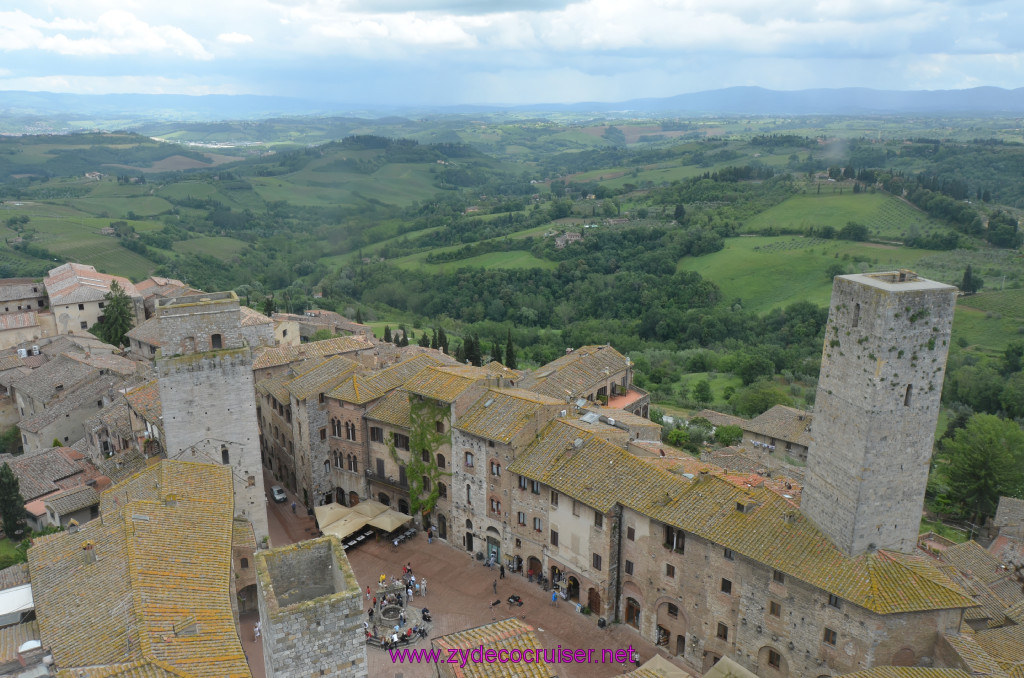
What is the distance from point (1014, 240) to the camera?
414 ft

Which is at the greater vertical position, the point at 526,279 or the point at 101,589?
the point at 101,589

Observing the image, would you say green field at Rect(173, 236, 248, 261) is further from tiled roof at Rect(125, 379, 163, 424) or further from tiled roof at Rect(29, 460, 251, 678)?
tiled roof at Rect(29, 460, 251, 678)

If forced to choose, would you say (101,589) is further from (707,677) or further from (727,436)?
(727,436)

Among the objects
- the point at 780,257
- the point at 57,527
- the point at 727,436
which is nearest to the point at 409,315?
the point at 780,257

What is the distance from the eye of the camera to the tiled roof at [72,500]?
42.8 m

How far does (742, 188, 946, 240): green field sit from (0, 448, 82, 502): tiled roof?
142m

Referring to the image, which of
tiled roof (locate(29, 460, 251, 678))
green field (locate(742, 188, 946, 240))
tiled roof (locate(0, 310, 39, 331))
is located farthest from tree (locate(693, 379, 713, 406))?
tiled roof (locate(0, 310, 39, 331))

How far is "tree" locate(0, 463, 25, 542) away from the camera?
137 ft

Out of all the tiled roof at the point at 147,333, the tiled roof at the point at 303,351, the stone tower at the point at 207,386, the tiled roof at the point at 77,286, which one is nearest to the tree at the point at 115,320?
the tiled roof at the point at 77,286

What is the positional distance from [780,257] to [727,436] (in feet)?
256

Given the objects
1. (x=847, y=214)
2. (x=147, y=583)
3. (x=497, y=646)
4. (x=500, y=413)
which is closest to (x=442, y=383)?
(x=500, y=413)

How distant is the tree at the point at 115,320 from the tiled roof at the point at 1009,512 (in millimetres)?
90777

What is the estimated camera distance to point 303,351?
6331 cm

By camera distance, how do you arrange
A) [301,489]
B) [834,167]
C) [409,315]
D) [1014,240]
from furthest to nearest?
1. [834,167]
2. [409,315]
3. [1014,240]
4. [301,489]
